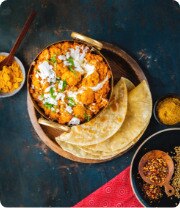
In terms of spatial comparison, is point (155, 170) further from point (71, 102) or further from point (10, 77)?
point (10, 77)

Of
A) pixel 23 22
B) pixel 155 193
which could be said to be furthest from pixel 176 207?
pixel 23 22

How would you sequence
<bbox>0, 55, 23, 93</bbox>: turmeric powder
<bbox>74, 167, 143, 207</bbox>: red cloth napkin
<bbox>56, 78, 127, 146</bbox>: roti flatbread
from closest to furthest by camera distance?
<bbox>56, 78, 127, 146</bbox>: roti flatbread → <bbox>0, 55, 23, 93</bbox>: turmeric powder → <bbox>74, 167, 143, 207</bbox>: red cloth napkin

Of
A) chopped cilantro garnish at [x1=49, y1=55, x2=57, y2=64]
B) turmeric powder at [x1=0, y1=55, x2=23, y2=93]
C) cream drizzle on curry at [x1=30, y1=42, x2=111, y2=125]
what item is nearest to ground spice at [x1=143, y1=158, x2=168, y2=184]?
cream drizzle on curry at [x1=30, y1=42, x2=111, y2=125]

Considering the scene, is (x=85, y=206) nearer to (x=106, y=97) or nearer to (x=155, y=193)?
(x=155, y=193)

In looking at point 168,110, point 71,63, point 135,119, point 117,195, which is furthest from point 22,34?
point 117,195

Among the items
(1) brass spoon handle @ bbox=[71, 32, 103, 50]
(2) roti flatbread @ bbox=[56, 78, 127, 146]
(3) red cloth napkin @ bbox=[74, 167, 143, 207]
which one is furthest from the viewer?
(3) red cloth napkin @ bbox=[74, 167, 143, 207]

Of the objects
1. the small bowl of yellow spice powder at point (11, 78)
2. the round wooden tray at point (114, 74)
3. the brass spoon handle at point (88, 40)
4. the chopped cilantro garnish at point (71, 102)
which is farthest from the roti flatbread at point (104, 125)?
the small bowl of yellow spice powder at point (11, 78)

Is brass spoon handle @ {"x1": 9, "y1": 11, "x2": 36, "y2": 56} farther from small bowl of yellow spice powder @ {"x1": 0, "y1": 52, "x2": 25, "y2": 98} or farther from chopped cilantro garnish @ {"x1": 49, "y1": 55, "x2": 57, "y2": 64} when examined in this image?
chopped cilantro garnish @ {"x1": 49, "y1": 55, "x2": 57, "y2": 64}
